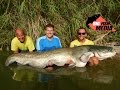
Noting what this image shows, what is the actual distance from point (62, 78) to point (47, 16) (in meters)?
2.87

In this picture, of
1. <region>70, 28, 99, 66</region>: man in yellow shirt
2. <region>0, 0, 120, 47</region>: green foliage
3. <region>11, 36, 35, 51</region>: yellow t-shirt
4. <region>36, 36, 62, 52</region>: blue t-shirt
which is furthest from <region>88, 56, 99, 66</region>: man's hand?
<region>0, 0, 120, 47</region>: green foliage

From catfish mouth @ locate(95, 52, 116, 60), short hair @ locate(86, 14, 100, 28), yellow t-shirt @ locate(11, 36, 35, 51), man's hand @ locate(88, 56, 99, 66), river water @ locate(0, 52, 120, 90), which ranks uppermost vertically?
short hair @ locate(86, 14, 100, 28)

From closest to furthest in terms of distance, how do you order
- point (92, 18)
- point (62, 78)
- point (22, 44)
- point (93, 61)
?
point (62, 78) → point (93, 61) → point (22, 44) → point (92, 18)

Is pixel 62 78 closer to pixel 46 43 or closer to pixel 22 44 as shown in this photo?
pixel 46 43

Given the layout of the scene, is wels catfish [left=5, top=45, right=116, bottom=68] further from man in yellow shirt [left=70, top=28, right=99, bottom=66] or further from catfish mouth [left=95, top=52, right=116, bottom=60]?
man in yellow shirt [left=70, top=28, right=99, bottom=66]

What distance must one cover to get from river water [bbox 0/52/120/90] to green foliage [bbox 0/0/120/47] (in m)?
1.51

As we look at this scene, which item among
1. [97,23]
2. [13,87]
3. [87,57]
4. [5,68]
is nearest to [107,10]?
[97,23]

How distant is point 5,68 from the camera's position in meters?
7.27

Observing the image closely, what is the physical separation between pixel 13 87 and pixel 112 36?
3.86 metres

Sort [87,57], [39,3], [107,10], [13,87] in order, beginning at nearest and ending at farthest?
[13,87] → [87,57] → [39,3] → [107,10]

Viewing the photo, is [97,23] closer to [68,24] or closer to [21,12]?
[68,24]

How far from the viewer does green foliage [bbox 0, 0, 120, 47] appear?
895 cm

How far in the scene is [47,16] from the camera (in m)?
9.15

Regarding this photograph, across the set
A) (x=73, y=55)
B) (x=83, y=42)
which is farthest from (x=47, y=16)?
(x=73, y=55)
